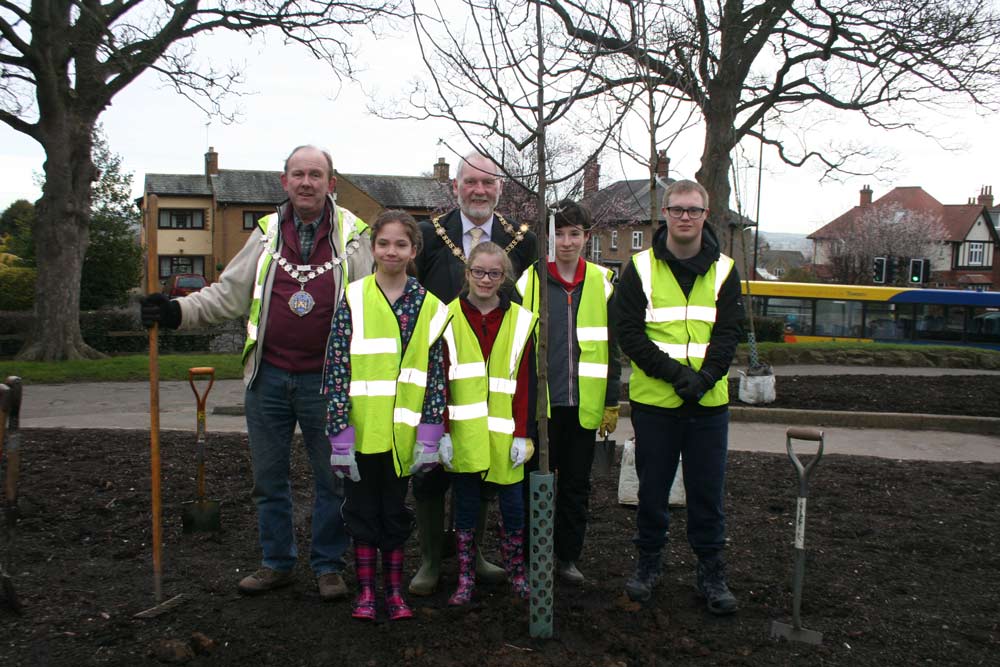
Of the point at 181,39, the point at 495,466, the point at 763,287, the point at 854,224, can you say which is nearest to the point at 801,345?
the point at 763,287

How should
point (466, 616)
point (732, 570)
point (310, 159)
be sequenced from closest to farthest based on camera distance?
point (466, 616) < point (310, 159) < point (732, 570)

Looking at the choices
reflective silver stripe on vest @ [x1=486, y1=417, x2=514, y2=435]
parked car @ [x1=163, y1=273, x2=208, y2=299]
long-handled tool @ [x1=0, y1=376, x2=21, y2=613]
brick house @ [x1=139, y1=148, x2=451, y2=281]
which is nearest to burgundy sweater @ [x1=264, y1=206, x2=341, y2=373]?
reflective silver stripe on vest @ [x1=486, y1=417, x2=514, y2=435]

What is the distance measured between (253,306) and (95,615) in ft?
5.38

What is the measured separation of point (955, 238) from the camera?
206ft

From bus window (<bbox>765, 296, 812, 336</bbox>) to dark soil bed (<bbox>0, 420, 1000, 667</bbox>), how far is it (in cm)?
1974

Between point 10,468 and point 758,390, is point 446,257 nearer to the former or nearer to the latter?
point 10,468

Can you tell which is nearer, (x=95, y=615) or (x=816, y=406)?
(x=95, y=615)

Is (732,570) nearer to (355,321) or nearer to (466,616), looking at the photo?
(466,616)

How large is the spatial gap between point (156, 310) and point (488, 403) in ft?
5.46

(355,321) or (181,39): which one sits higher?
(181,39)

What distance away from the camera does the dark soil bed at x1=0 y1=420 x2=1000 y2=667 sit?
358 cm

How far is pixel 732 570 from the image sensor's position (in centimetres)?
470

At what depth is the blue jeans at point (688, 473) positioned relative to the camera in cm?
419

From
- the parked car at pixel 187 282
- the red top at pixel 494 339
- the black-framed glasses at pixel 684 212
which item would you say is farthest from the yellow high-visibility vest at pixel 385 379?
the parked car at pixel 187 282
